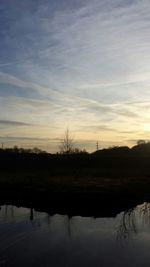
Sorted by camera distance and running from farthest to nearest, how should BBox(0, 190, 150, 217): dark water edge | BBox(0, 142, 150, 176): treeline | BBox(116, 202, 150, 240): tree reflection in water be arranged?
BBox(0, 142, 150, 176): treeline < BBox(0, 190, 150, 217): dark water edge < BBox(116, 202, 150, 240): tree reflection in water

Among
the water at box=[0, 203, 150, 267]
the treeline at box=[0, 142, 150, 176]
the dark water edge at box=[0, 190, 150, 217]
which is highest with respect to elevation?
the treeline at box=[0, 142, 150, 176]

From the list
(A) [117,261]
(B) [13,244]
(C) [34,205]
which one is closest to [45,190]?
(C) [34,205]

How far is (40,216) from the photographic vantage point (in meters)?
19.1

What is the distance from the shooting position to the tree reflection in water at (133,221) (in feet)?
51.2

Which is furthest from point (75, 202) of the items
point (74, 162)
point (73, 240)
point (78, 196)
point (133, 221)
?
point (74, 162)

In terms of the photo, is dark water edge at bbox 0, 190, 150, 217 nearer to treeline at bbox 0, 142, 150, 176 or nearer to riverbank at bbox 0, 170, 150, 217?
riverbank at bbox 0, 170, 150, 217

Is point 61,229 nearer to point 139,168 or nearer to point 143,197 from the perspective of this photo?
point 143,197

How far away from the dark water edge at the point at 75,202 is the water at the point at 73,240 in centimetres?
99

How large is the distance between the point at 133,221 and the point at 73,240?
175 inches

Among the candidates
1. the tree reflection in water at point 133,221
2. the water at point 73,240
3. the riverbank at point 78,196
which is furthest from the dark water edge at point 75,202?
the water at point 73,240

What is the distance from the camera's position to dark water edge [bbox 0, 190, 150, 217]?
20.2 m

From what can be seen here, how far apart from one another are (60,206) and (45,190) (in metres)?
6.36

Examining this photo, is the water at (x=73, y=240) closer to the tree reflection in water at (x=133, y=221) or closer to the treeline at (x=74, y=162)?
the tree reflection in water at (x=133, y=221)

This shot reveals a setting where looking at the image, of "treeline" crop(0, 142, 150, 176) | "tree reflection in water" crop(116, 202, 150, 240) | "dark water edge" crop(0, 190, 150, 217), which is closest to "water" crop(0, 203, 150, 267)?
"tree reflection in water" crop(116, 202, 150, 240)
